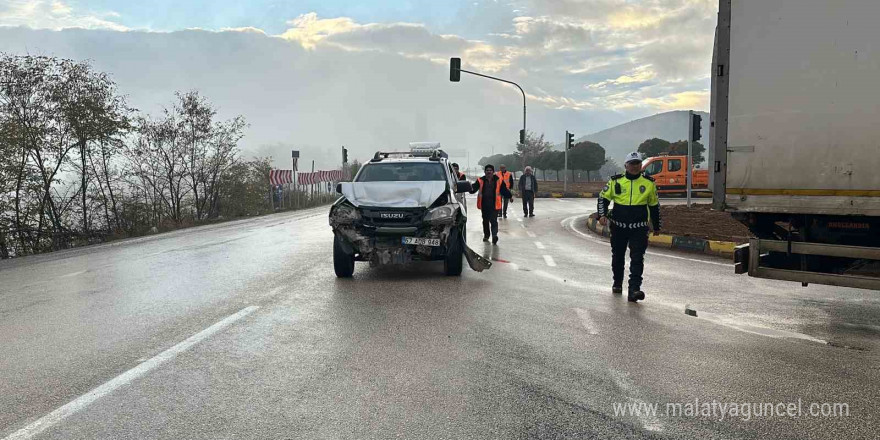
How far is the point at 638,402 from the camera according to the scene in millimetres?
3674

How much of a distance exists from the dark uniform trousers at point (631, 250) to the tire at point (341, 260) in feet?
11.6

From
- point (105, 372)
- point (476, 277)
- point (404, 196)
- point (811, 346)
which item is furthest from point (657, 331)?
point (105, 372)

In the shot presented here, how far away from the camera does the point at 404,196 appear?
8359mm

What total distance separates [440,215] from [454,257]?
69 centimetres

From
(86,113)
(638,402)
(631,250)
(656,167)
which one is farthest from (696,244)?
(656,167)

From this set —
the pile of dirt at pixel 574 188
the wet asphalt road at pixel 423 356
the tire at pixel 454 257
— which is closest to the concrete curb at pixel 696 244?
the wet asphalt road at pixel 423 356

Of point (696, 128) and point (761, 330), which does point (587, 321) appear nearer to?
point (761, 330)

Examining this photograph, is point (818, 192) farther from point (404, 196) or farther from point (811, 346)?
point (404, 196)

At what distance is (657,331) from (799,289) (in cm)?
350

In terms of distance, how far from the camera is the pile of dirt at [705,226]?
501 inches

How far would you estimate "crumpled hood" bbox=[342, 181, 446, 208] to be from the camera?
8.26 m

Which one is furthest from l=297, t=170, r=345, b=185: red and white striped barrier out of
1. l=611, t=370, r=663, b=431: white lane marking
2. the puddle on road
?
l=611, t=370, r=663, b=431: white lane marking

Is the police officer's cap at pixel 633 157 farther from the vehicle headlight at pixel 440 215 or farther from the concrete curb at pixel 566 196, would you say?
the concrete curb at pixel 566 196

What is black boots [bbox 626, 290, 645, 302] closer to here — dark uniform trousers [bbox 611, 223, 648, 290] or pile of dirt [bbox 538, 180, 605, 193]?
dark uniform trousers [bbox 611, 223, 648, 290]
